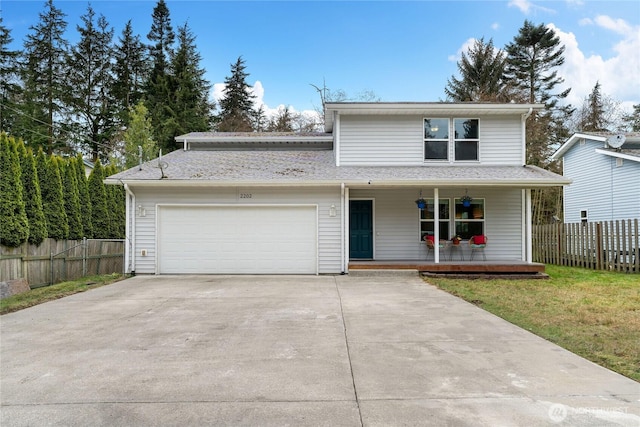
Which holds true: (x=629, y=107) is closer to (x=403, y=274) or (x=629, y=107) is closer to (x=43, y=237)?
(x=403, y=274)

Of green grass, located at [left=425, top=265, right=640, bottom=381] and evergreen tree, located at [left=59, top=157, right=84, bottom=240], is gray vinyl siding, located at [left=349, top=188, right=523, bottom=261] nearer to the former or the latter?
green grass, located at [left=425, top=265, right=640, bottom=381]

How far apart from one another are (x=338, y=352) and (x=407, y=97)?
22.8m

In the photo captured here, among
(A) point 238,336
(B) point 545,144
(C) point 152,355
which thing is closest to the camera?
(C) point 152,355

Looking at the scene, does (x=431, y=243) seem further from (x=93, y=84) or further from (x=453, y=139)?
(x=93, y=84)

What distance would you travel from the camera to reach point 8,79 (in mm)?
21625

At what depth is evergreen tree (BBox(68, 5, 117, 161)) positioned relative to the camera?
2369 centimetres

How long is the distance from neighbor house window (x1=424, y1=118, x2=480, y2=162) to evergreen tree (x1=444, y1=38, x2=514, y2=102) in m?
14.2

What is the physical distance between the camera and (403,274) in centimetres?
1028

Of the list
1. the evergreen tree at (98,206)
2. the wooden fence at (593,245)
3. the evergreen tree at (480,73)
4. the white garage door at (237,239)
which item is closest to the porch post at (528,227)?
the wooden fence at (593,245)

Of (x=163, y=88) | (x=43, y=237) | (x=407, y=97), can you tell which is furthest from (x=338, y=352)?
(x=163, y=88)

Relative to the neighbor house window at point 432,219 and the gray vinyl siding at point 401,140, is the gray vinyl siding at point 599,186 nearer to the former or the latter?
the gray vinyl siding at point 401,140

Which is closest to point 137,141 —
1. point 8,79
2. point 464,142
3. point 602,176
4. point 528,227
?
point 8,79

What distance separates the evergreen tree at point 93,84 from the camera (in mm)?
23688

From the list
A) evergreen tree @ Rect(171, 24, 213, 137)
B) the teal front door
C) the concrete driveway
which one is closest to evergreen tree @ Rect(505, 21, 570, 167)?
the teal front door
